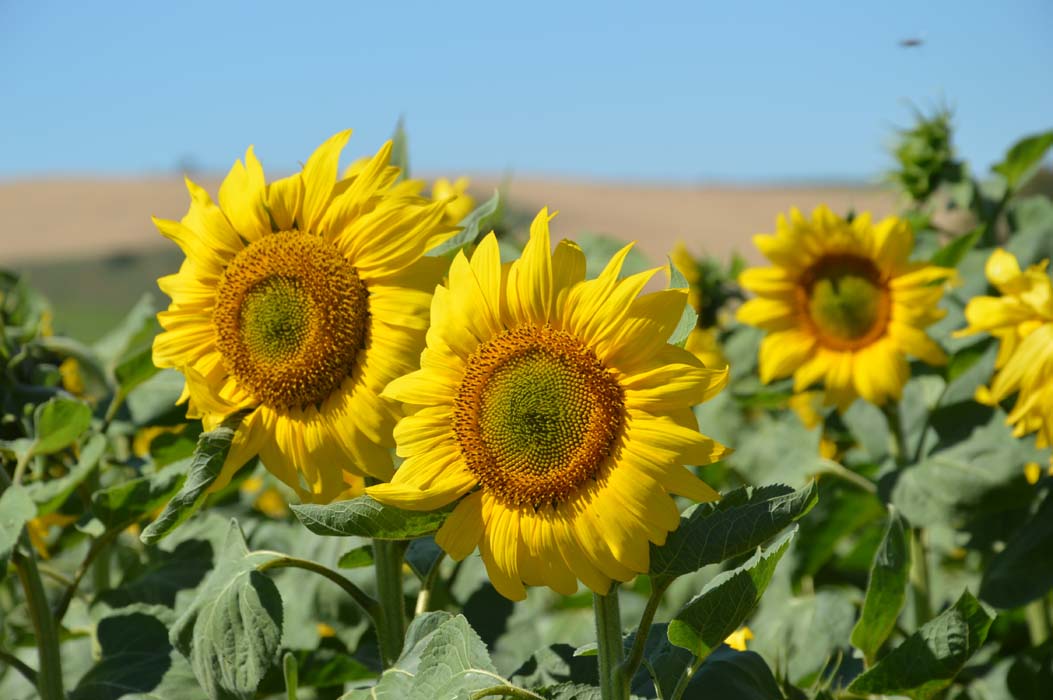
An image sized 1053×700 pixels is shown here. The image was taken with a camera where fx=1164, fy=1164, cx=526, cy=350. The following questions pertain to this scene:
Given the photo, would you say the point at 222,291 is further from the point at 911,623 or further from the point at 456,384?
the point at 911,623

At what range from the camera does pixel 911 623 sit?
2.27 meters

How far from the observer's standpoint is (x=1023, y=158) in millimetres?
2600

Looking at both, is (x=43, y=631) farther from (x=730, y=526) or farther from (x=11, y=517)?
(x=730, y=526)

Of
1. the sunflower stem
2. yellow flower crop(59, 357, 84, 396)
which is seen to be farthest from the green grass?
the sunflower stem

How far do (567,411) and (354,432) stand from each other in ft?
0.95

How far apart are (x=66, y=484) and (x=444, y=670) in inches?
30.4

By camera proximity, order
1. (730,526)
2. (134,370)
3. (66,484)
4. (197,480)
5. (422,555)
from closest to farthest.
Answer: (730,526) < (197,480) < (422,555) < (66,484) < (134,370)

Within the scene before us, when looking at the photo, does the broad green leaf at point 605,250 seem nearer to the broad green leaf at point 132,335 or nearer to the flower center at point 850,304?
the flower center at point 850,304

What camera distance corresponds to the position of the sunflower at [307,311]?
133cm

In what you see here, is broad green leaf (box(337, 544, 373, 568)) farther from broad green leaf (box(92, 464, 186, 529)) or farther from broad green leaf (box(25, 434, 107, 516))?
broad green leaf (box(25, 434, 107, 516))

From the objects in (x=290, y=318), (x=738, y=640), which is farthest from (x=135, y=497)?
(x=738, y=640)

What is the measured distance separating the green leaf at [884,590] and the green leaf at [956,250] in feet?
3.43

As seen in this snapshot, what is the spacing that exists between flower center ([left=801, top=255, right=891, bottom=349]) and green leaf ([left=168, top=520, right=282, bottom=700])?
4.75ft

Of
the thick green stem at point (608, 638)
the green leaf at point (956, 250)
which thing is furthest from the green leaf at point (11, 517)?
the green leaf at point (956, 250)
